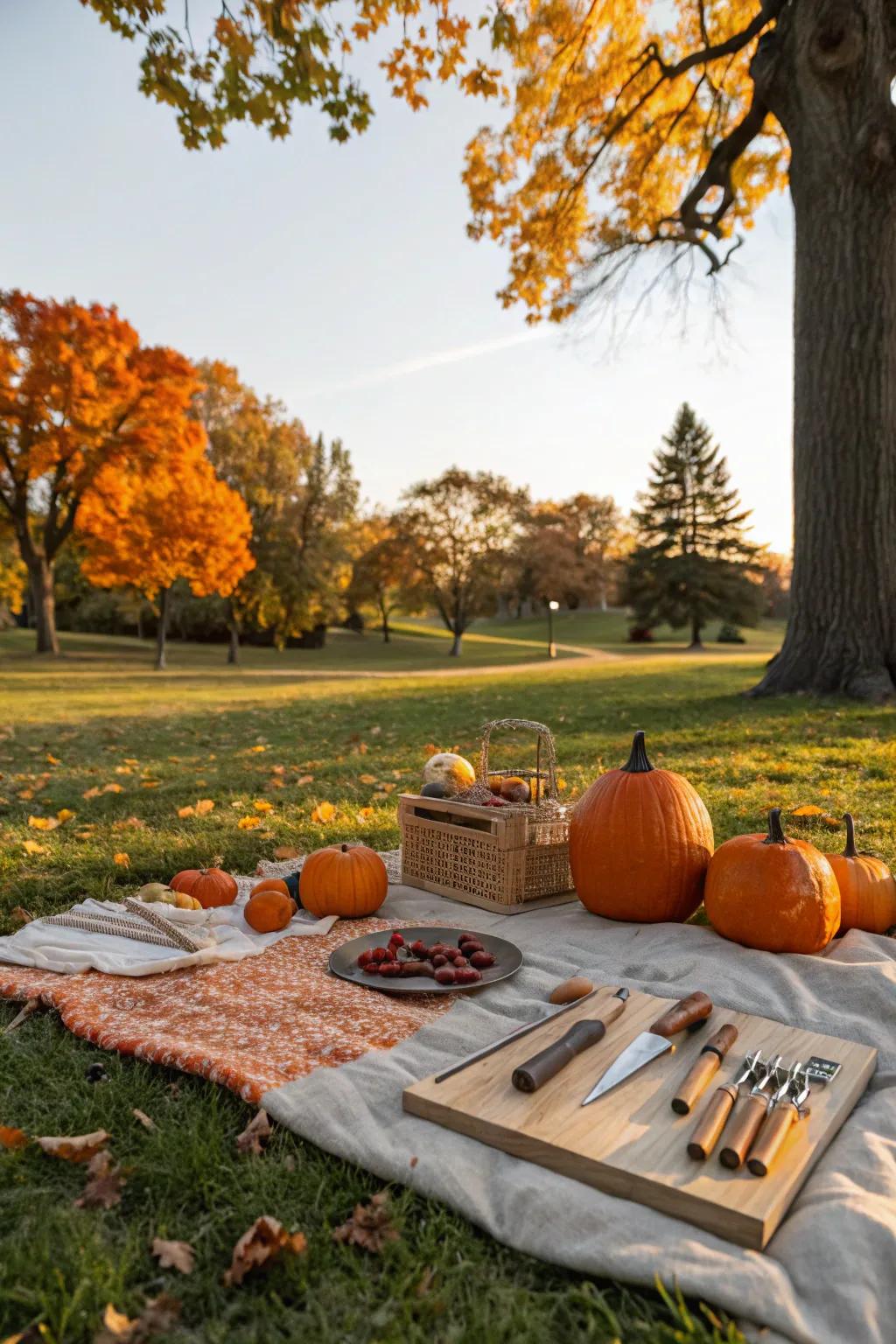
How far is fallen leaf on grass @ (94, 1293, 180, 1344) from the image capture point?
5.28 ft

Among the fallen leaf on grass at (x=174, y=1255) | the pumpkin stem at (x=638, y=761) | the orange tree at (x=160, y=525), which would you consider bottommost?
the fallen leaf on grass at (x=174, y=1255)

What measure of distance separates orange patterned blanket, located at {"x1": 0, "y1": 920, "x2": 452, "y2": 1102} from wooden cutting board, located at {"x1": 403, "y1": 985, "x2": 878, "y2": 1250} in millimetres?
473

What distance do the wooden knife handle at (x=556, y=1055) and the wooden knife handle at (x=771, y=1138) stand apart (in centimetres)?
54

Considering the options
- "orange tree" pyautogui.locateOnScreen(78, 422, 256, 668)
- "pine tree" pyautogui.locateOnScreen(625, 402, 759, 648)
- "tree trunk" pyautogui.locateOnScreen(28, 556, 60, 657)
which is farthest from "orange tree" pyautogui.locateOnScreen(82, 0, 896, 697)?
"pine tree" pyautogui.locateOnScreen(625, 402, 759, 648)

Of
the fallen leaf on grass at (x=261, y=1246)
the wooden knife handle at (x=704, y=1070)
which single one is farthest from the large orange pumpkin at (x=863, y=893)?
the fallen leaf on grass at (x=261, y=1246)

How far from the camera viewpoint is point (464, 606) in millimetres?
43625

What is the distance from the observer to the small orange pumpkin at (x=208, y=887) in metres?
4.18

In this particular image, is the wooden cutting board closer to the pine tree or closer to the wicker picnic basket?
the wicker picnic basket

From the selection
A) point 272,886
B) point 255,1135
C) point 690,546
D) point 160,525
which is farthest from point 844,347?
point 690,546

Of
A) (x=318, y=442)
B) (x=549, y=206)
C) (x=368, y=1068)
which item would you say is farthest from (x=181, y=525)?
(x=368, y=1068)

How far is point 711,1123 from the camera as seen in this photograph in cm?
207

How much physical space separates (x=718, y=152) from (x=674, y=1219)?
46.8ft

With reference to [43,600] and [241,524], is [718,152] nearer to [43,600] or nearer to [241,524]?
[241,524]

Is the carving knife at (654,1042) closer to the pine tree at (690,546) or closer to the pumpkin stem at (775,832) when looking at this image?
the pumpkin stem at (775,832)
